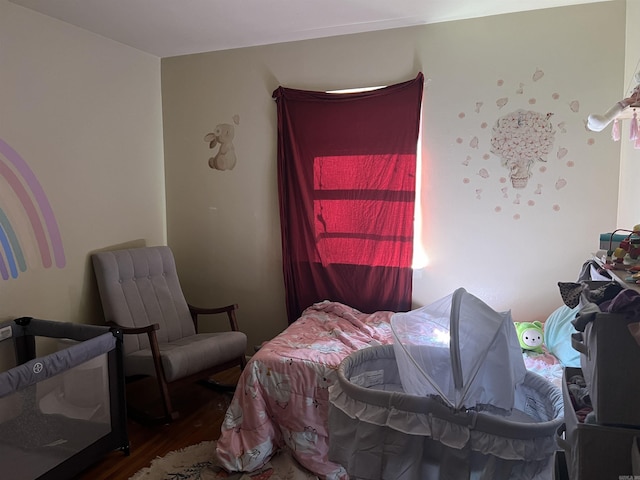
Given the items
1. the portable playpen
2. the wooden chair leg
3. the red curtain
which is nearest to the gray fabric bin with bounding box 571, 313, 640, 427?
the red curtain

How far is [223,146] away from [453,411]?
2.75 meters

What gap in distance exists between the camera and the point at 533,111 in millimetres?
2904

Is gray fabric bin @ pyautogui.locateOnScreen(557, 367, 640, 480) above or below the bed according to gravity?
above

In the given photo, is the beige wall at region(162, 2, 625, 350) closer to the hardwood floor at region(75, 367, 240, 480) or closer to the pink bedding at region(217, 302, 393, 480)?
the hardwood floor at region(75, 367, 240, 480)

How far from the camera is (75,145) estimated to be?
3064 millimetres

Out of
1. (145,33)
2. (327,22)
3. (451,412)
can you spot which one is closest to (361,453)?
(451,412)

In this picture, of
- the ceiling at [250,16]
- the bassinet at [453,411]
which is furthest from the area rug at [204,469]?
the ceiling at [250,16]

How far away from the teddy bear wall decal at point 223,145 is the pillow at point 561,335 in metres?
2.49

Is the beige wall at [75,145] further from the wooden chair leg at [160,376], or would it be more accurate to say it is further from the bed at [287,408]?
the bed at [287,408]

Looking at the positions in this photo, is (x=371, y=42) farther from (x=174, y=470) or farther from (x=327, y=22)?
(x=174, y=470)

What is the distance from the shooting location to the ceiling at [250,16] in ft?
8.89

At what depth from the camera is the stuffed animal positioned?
12.0ft

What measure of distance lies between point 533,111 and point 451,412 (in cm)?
209

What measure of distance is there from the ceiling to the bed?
6.62ft
